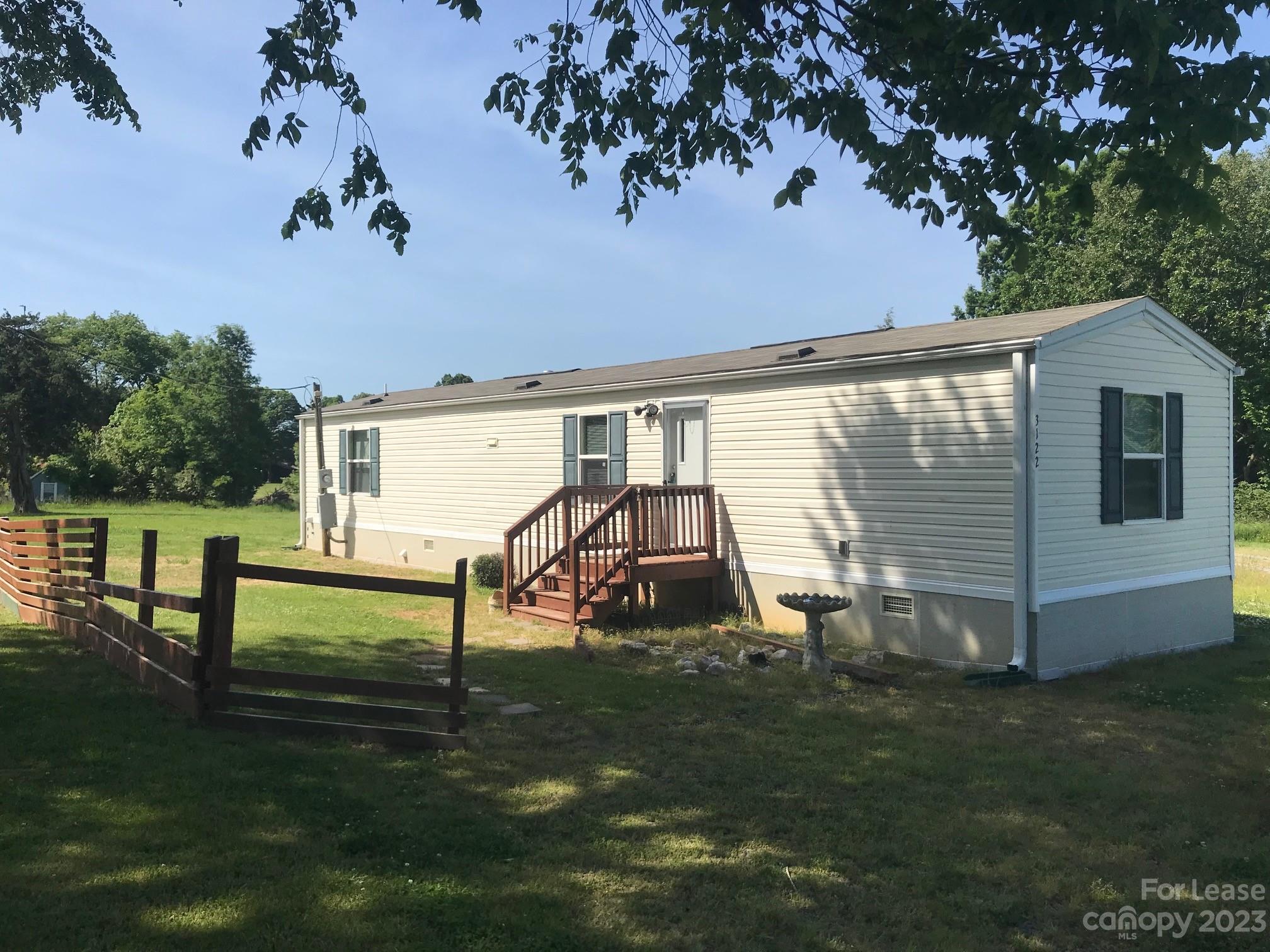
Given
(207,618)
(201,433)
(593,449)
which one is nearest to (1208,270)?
(593,449)

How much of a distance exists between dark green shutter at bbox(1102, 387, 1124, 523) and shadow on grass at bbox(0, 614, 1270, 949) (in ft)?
9.54

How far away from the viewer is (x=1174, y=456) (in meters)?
10.3

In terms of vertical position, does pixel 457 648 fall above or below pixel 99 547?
below

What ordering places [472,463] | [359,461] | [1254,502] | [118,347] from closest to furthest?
1. [472,463]
2. [359,461]
3. [1254,502]
4. [118,347]

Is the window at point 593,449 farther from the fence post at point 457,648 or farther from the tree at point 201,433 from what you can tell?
the tree at point 201,433

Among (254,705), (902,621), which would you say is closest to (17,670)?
(254,705)

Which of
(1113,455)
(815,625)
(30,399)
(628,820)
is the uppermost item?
(30,399)

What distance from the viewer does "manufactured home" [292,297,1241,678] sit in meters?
8.74

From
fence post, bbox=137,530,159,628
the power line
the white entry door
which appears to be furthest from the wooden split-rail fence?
the power line

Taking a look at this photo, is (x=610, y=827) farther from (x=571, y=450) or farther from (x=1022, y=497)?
(x=571, y=450)

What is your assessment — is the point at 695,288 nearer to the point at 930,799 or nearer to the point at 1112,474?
the point at 1112,474

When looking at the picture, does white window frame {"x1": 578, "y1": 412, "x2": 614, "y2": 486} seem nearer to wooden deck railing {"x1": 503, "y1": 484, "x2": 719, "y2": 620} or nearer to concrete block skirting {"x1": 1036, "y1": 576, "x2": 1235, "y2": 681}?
wooden deck railing {"x1": 503, "y1": 484, "x2": 719, "y2": 620}

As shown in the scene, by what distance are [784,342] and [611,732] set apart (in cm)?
845

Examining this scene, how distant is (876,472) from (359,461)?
11741 mm
